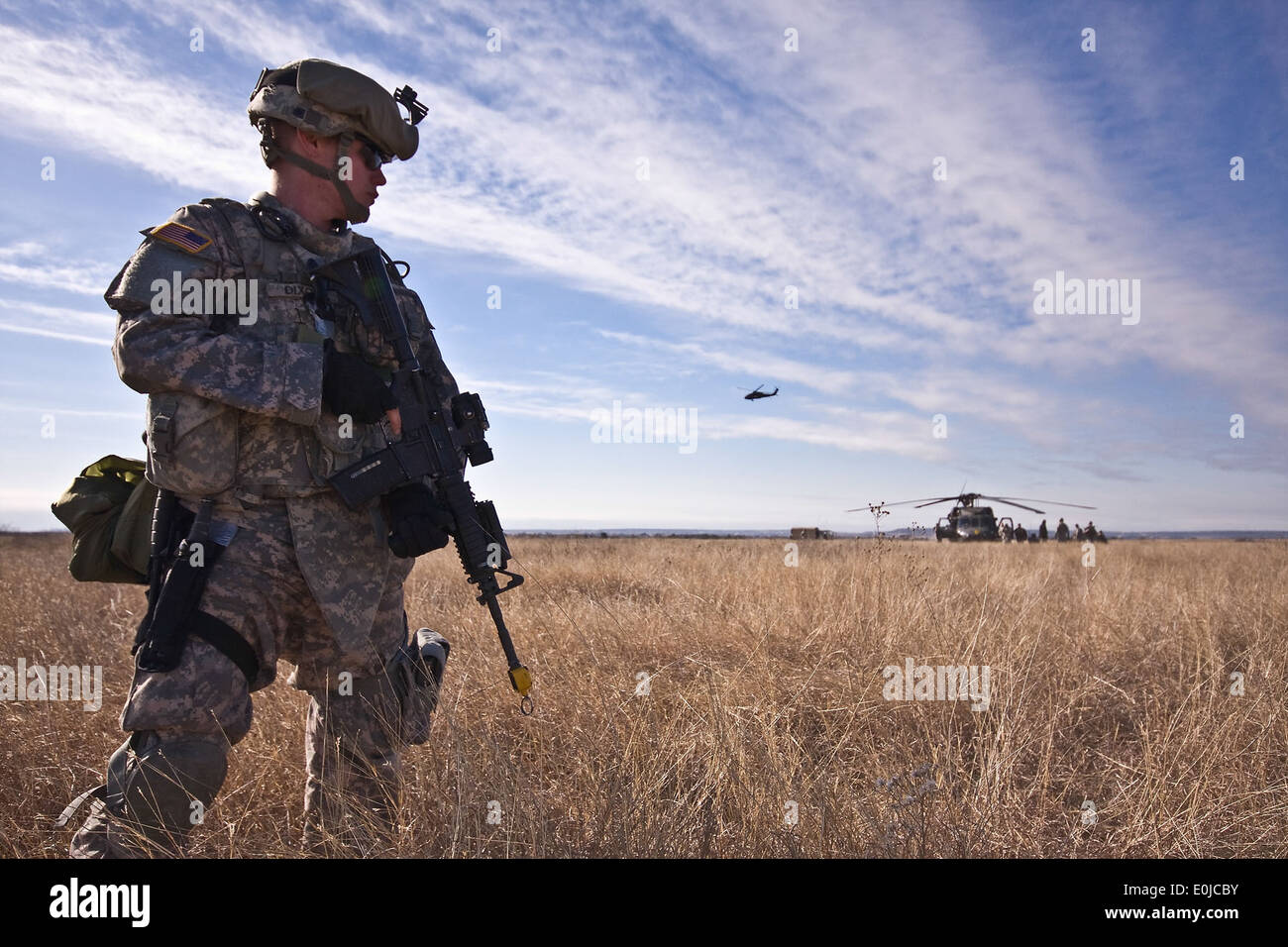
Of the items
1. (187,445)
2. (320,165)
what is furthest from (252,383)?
(320,165)

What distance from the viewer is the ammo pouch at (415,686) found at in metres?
2.77

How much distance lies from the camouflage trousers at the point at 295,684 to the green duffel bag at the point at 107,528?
0.34 meters

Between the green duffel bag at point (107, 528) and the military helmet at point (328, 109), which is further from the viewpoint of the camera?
the military helmet at point (328, 109)

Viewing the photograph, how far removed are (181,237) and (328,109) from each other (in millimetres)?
646

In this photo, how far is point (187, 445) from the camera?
239cm

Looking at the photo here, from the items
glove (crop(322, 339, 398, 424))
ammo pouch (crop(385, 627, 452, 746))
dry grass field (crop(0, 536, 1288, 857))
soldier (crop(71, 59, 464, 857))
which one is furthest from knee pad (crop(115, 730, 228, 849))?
glove (crop(322, 339, 398, 424))

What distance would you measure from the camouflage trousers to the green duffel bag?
34 cm

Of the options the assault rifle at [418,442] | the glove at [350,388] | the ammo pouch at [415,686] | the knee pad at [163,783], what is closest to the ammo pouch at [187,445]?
the glove at [350,388]

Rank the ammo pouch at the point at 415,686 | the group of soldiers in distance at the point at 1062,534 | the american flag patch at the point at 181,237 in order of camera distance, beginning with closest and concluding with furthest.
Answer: the american flag patch at the point at 181,237 < the ammo pouch at the point at 415,686 < the group of soldiers in distance at the point at 1062,534

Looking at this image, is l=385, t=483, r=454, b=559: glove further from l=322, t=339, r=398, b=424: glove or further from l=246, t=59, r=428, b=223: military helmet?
l=246, t=59, r=428, b=223: military helmet

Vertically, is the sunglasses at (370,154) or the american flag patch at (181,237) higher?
the sunglasses at (370,154)

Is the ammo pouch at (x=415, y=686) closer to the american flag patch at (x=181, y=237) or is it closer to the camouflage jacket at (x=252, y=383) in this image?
the camouflage jacket at (x=252, y=383)

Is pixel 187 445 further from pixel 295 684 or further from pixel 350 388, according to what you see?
pixel 295 684
